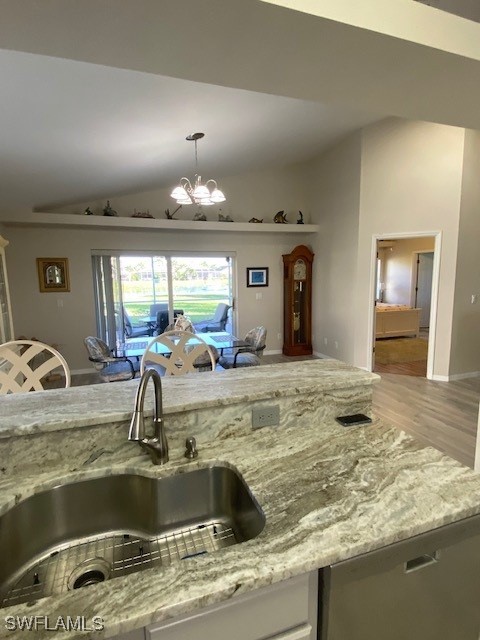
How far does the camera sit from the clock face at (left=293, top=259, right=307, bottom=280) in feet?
20.7

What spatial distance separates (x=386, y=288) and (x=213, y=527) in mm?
9698

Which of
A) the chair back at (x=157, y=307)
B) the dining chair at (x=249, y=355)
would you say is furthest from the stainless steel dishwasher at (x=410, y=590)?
the chair back at (x=157, y=307)

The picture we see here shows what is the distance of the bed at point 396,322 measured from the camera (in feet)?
24.3

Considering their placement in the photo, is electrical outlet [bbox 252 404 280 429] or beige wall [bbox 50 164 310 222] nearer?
electrical outlet [bbox 252 404 280 429]

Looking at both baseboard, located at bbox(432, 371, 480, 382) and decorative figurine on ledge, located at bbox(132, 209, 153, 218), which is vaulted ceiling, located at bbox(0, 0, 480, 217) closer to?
decorative figurine on ledge, located at bbox(132, 209, 153, 218)

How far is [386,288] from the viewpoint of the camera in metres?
9.73

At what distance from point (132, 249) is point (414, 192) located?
14.0 ft

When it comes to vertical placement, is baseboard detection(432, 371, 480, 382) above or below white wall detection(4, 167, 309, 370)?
below

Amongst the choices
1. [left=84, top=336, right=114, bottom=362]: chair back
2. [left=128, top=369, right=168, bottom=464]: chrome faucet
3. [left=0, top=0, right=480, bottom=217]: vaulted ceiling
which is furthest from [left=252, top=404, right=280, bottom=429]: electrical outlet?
[left=84, top=336, right=114, bottom=362]: chair back

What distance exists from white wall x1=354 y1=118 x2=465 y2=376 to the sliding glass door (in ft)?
7.87

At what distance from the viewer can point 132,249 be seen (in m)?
5.58

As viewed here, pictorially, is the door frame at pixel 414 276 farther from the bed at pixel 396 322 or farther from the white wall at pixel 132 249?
the white wall at pixel 132 249

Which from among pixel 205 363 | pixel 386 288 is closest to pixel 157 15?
pixel 205 363

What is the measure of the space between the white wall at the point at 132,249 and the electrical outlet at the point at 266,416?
452cm
